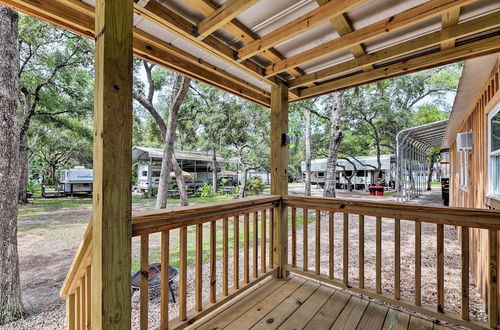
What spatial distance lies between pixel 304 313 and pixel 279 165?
4.99 feet

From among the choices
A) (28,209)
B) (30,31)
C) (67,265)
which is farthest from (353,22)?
(28,209)

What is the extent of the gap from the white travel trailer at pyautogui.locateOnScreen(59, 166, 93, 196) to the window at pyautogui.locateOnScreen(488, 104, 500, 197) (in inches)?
672

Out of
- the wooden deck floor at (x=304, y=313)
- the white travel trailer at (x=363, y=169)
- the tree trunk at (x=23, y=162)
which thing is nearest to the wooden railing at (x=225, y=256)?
the wooden deck floor at (x=304, y=313)

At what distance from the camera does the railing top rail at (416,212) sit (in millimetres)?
1675

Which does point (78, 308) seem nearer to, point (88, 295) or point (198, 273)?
point (88, 295)

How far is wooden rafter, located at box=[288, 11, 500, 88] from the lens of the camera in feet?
5.58

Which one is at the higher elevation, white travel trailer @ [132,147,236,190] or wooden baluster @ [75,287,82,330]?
white travel trailer @ [132,147,236,190]

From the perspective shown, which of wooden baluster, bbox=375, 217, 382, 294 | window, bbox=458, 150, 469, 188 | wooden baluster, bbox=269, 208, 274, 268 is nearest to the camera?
wooden baluster, bbox=375, 217, 382, 294

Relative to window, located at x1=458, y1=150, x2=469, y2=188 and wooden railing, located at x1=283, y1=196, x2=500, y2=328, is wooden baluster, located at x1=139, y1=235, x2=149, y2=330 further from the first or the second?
window, located at x1=458, y1=150, x2=469, y2=188

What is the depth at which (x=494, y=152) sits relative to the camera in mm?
2723

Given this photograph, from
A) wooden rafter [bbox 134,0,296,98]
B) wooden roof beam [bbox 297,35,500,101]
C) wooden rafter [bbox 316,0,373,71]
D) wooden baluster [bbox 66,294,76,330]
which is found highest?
wooden rafter [bbox 316,0,373,71]

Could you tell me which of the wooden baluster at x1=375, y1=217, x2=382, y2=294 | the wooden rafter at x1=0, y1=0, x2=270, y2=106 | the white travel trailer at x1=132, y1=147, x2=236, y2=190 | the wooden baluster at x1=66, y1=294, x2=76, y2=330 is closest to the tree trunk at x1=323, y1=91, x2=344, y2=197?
the wooden rafter at x1=0, y1=0, x2=270, y2=106

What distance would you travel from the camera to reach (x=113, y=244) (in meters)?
1.25

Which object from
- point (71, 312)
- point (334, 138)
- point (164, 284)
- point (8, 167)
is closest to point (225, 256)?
point (164, 284)
